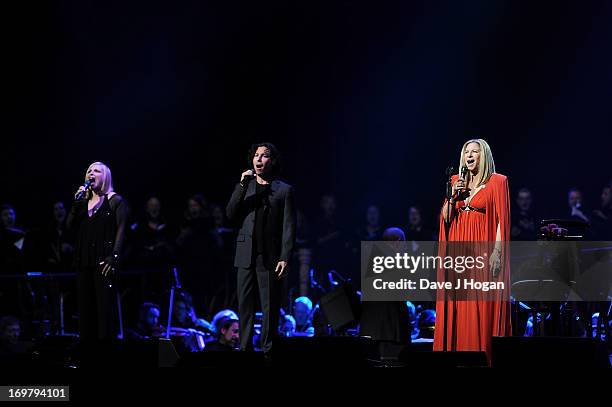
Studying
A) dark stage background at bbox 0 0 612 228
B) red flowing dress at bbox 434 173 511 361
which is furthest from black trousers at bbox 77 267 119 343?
dark stage background at bbox 0 0 612 228

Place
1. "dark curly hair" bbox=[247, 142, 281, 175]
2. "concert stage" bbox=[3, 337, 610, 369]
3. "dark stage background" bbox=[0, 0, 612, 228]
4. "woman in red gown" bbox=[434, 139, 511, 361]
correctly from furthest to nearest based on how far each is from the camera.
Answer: "dark stage background" bbox=[0, 0, 612, 228] < "dark curly hair" bbox=[247, 142, 281, 175] < "woman in red gown" bbox=[434, 139, 511, 361] < "concert stage" bbox=[3, 337, 610, 369]

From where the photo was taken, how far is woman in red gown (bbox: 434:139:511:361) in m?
5.89

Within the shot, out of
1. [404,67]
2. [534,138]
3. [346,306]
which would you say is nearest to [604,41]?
[534,138]

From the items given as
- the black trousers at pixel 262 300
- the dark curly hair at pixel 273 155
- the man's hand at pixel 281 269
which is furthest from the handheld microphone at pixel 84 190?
the man's hand at pixel 281 269

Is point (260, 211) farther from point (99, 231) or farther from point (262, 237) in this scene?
point (99, 231)

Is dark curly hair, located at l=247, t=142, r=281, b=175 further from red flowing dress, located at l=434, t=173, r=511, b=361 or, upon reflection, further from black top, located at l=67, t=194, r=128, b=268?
red flowing dress, located at l=434, t=173, r=511, b=361

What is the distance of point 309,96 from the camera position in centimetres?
1337

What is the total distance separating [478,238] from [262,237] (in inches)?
66.3

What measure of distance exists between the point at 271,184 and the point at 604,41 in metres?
8.13

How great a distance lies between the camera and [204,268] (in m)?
11.0

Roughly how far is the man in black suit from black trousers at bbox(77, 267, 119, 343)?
3.94 ft
